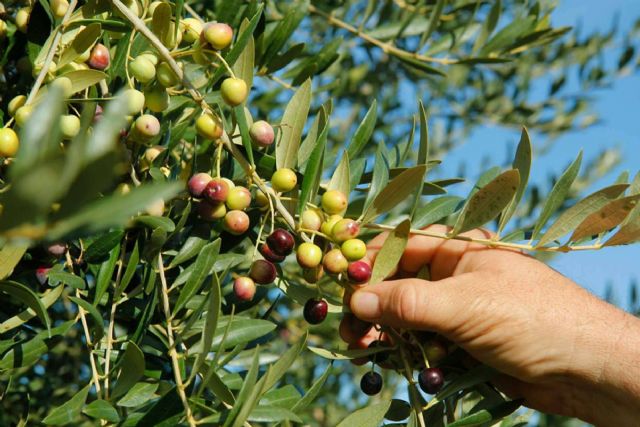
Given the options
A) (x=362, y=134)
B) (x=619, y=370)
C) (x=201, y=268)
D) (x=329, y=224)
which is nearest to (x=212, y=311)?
(x=201, y=268)

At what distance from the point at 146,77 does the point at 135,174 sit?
0.18 metres

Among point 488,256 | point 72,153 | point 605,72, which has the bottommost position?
point 605,72

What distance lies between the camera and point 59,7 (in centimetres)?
116

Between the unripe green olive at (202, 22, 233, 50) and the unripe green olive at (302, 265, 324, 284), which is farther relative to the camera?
the unripe green olive at (302, 265, 324, 284)

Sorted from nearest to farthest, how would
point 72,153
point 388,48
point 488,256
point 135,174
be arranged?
1. point 72,153
2. point 135,174
3. point 488,256
4. point 388,48

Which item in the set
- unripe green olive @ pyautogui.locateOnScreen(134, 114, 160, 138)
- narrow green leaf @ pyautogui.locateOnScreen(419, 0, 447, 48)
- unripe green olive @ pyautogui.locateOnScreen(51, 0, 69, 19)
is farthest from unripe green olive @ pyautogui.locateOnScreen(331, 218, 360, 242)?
narrow green leaf @ pyautogui.locateOnScreen(419, 0, 447, 48)

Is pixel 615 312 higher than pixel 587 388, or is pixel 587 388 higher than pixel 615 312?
pixel 615 312

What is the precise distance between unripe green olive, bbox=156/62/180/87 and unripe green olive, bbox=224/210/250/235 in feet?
0.72

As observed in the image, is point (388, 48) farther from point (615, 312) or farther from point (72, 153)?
point (72, 153)

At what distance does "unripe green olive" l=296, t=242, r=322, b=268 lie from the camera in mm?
1167

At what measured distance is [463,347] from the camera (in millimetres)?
1297

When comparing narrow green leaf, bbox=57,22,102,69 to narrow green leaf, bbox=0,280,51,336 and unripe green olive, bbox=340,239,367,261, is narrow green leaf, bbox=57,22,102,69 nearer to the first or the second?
narrow green leaf, bbox=0,280,51,336

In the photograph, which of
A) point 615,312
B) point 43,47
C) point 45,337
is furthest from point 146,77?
point 615,312

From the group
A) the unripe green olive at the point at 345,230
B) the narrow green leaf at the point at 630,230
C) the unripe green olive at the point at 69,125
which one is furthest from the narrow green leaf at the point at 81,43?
the narrow green leaf at the point at 630,230
